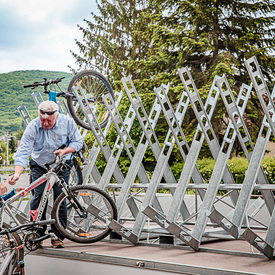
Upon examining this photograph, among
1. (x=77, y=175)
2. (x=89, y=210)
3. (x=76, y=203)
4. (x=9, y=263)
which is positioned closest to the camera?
(x=9, y=263)

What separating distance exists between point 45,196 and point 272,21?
14.0 meters

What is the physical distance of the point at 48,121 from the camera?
4.58m

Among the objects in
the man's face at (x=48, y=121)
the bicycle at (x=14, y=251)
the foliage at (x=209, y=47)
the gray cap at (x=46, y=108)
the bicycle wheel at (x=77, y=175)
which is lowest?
the bicycle at (x=14, y=251)

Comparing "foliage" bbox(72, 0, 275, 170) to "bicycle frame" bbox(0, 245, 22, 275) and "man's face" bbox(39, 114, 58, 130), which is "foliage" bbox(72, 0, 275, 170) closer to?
"man's face" bbox(39, 114, 58, 130)

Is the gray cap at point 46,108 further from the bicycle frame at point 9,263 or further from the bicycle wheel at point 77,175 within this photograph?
the bicycle frame at point 9,263

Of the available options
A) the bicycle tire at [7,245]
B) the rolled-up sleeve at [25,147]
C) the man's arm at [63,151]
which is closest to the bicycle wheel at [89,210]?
the man's arm at [63,151]

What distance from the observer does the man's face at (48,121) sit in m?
4.56

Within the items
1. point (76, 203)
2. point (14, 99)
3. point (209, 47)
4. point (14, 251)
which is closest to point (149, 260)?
point (14, 251)

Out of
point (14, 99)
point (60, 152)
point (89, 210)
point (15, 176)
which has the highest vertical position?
point (14, 99)

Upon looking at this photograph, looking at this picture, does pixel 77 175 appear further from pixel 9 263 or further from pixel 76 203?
pixel 9 263

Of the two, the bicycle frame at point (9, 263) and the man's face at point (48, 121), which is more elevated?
the man's face at point (48, 121)

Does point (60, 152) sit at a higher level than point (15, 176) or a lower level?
higher

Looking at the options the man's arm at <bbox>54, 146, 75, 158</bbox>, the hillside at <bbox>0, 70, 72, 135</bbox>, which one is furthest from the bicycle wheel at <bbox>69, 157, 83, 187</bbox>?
the hillside at <bbox>0, 70, 72, 135</bbox>

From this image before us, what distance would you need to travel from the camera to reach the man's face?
4.56 metres
